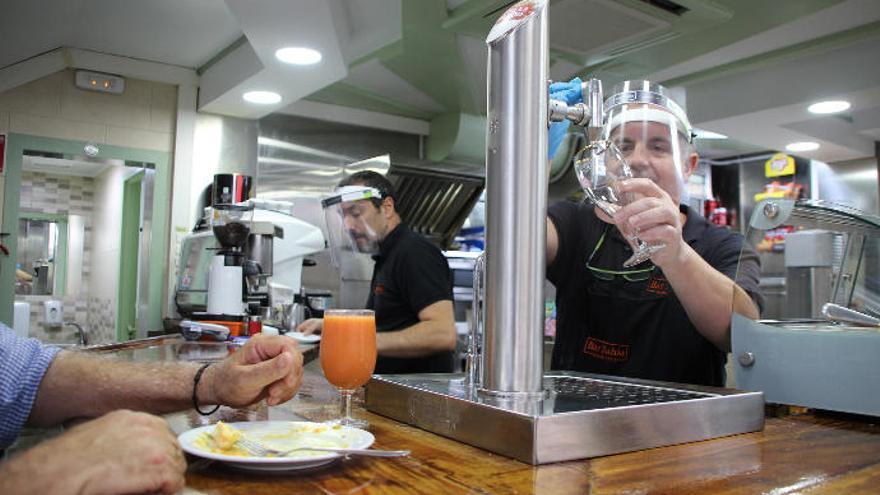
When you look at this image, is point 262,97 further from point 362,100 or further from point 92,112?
point 92,112

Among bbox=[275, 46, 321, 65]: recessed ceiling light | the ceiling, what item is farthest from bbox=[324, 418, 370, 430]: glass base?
bbox=[275, 46, 321, 65]: recessed ceiling light

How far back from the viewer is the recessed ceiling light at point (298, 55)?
3737 mm

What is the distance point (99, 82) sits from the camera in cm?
476

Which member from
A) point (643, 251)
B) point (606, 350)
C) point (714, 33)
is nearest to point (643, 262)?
point (606, 350)

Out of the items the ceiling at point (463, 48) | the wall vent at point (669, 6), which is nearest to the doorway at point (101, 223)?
the ceiling at point (463, 48)

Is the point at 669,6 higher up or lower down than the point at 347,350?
higher up

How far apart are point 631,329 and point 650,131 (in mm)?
616

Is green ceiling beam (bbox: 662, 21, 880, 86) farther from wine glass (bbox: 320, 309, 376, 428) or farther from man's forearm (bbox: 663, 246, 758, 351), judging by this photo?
wine glass (bbox: 320, 309, 376, 428)

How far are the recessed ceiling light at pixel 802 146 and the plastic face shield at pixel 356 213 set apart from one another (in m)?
4.01

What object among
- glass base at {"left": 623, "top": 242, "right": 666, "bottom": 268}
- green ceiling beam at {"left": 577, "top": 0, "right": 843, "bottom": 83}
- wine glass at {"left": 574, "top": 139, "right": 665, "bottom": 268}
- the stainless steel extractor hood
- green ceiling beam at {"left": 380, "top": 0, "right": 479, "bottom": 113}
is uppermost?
green ceiling beam at {"left": 380, "top": 0, "right": 479, "bottom": 113}

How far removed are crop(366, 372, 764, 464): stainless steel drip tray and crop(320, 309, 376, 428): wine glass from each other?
0.13ft

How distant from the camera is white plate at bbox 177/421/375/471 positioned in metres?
0.76

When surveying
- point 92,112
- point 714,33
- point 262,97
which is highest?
point 714,33

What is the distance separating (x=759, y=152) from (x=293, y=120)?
4.47 meters
